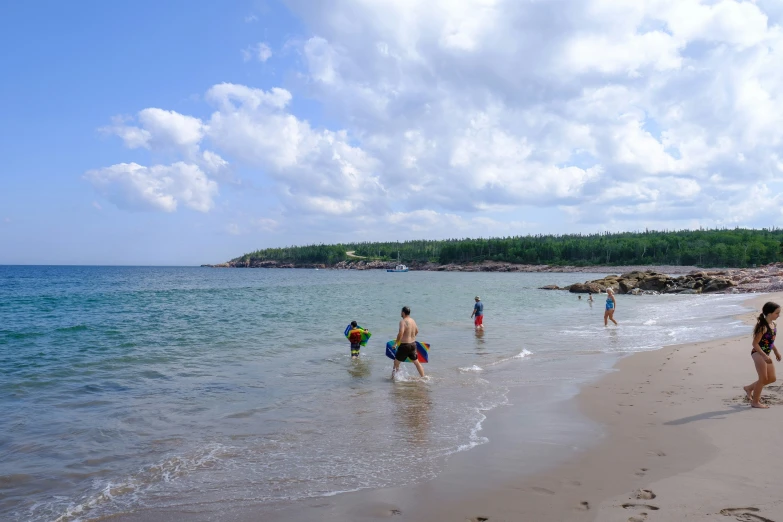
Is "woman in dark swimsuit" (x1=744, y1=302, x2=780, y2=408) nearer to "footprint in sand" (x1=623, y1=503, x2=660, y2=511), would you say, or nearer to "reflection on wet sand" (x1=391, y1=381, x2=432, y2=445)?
"footprint in sand" (x1=623, y1=503, x2=660, y2=511)

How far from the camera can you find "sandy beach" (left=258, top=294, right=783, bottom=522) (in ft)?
16.3

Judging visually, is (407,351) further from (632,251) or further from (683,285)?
(632,251)

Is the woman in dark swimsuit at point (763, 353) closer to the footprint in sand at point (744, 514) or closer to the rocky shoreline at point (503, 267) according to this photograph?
the footprint in sand at point (744, 514)

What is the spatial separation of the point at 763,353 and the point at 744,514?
494 centimetres

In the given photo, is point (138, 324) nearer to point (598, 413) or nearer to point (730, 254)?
point (598, 413)

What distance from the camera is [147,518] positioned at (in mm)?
5469

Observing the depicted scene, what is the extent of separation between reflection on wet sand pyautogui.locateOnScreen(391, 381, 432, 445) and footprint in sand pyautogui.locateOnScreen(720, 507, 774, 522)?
4089mm

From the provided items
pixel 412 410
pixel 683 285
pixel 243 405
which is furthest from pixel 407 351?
Answer: pixel 683 285

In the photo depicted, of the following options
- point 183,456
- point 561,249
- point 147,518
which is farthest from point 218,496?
point 561,249

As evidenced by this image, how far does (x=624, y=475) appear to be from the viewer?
19.3ft

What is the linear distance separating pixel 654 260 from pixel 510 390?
455ft

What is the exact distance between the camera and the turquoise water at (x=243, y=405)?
6.41m

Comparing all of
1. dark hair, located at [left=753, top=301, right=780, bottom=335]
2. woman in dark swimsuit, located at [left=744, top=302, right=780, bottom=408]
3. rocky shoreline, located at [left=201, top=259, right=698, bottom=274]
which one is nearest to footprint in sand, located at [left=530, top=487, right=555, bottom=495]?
woman in dark swimsuit, located at [left=744, top=302, right=780, bottom=408]

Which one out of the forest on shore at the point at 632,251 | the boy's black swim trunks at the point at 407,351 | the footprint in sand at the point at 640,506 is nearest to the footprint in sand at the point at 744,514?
the footprint in sand at the point at 640,506
